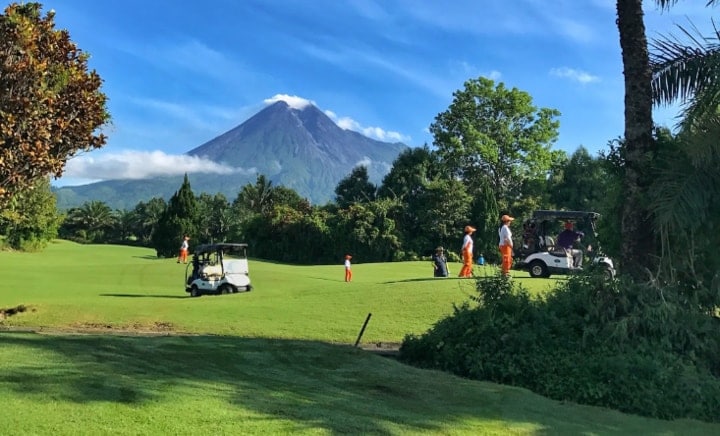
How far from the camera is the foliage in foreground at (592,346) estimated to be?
7.46 meters

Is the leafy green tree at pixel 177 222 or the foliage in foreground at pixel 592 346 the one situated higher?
the leafy green tree at pixel 177 222

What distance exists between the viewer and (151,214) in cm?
8425

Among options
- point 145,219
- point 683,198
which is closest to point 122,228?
point 145,219

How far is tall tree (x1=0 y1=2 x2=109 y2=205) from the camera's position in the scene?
10.1 m

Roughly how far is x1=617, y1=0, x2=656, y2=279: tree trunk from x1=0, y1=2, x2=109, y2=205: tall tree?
1006 centimetres

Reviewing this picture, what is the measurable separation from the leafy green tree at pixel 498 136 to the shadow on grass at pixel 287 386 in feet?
184

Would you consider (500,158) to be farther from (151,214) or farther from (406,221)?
(151,214)

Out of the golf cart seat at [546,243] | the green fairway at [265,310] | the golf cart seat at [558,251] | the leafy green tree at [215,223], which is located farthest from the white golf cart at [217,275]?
the leafy green tree at [215,223]

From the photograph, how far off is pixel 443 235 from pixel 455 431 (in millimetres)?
49843

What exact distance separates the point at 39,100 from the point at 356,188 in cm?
5797

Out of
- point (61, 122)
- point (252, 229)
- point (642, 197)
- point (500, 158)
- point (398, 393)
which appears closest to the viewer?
point (398, 393)

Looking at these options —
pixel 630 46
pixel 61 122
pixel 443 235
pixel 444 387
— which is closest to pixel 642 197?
pixel 630 46

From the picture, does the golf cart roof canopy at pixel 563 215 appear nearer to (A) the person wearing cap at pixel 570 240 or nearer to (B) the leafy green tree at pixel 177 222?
(A) the person wearing cap at pixel 570 240

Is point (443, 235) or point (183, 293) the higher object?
point (443, 235)
